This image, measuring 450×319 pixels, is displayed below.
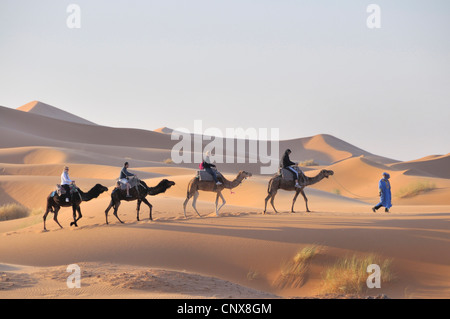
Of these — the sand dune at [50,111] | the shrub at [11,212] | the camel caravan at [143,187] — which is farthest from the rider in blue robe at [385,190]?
the sand dune at [50,111]

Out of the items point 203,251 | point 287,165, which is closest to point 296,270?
point 203,251

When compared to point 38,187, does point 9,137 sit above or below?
above

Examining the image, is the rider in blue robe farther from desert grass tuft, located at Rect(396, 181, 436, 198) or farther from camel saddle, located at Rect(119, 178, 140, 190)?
desert grass tuft, located at Rect(396, 181, 436, 198)

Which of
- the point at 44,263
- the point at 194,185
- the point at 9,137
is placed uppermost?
the point at 9,137

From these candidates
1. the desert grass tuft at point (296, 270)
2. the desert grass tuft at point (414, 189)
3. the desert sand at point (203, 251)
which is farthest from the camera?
the desert grass tuft at point (414, 189)

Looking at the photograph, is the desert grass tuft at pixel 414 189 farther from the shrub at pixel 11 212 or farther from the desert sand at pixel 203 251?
the shrub at pixel 11 212

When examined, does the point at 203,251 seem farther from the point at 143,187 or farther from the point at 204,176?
the point at 204,176

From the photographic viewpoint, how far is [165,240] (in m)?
14.8

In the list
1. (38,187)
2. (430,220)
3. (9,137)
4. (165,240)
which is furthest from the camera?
(9,137)

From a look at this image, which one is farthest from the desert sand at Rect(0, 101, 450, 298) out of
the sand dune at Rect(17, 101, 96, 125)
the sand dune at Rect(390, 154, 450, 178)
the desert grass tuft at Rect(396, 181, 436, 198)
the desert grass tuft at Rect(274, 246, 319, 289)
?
the sand dune at Rect(17, 101, 96, 125)

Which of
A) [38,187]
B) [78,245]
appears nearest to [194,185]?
[78,245]

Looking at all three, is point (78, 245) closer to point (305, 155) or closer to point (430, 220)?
point (430, 220)

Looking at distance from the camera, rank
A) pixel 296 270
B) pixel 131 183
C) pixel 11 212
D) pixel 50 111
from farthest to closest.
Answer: pixel 50 111, pixel 11 212, pixel 131 183, pixel 296 270
